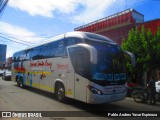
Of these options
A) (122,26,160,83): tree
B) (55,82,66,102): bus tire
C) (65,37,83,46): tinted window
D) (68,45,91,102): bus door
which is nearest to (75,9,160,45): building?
(122,26,160,83): tree

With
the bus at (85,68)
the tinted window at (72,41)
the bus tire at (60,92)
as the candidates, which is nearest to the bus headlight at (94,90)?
the bus at (85,68)

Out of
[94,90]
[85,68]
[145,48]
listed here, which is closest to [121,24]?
[145,48]

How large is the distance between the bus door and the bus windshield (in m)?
0.39

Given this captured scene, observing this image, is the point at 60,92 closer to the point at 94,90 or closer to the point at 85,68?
the point at 85,68

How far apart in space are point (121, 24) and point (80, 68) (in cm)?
1780

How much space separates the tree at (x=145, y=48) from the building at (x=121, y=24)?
299 centimetres

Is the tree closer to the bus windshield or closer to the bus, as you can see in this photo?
the bus

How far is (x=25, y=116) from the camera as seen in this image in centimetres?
922

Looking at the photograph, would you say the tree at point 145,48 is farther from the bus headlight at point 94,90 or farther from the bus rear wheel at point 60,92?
the bus headlight at point 94,90

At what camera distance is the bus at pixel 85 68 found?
10.0 m

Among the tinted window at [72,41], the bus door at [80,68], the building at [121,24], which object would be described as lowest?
the bus door at [80,68]

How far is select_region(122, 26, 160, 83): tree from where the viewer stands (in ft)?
69.2

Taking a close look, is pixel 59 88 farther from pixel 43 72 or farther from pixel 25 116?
pixel 25 116

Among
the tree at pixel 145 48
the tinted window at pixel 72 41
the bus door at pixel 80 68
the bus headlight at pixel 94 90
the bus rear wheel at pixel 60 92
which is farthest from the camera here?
the tree at pixel 145 48
